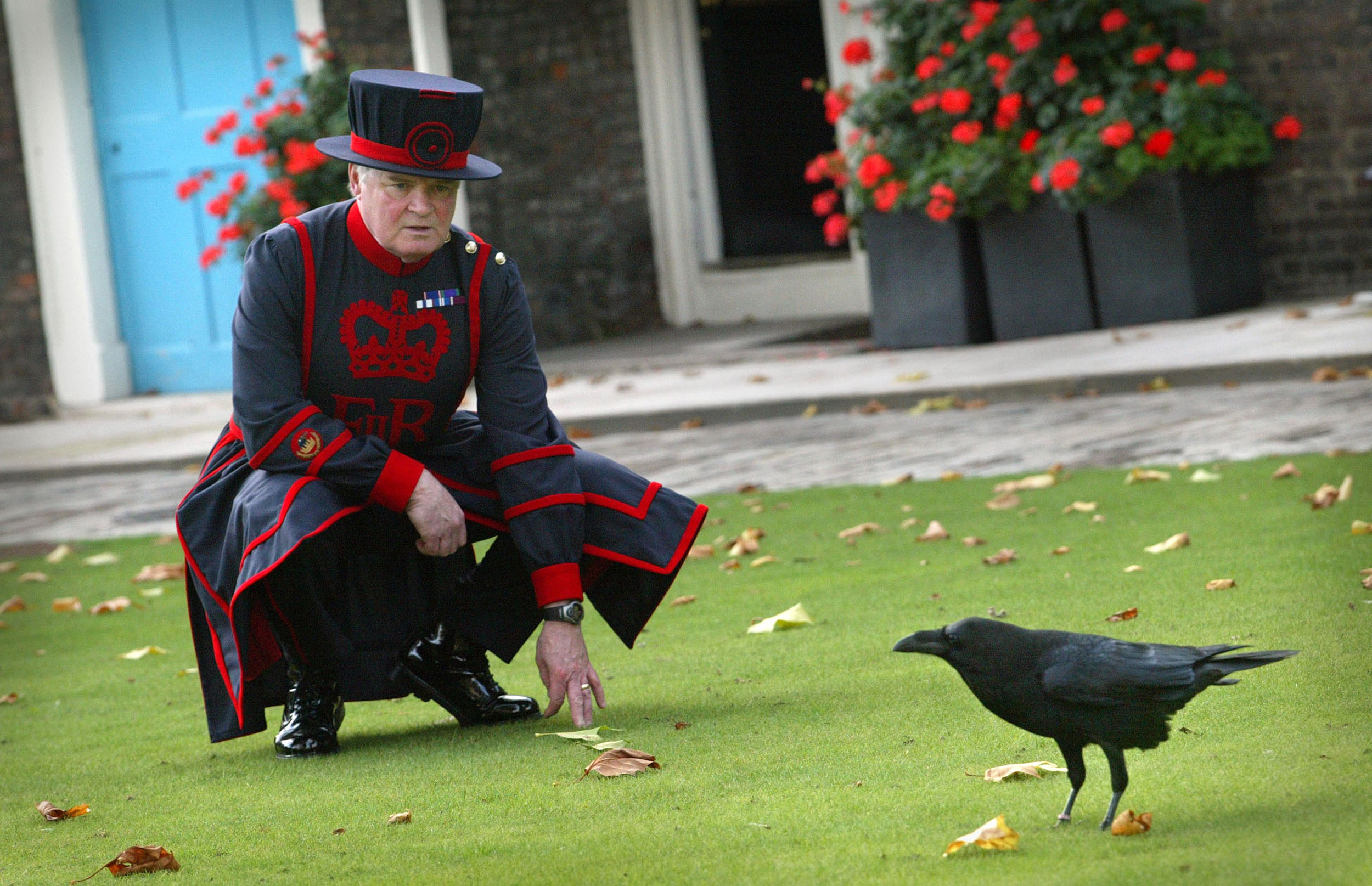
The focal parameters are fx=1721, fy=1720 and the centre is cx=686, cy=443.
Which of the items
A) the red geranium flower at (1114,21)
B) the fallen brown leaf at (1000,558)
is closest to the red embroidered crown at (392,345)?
the fallen brown leaf at (1000,558)

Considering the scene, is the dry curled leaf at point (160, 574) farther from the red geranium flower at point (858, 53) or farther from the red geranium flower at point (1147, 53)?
the red geranium flower at point (1147, 53)

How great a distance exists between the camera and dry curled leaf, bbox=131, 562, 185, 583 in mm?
5875

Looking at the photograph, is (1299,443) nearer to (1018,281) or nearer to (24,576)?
(1018,281)

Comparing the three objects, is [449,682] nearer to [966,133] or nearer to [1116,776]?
[1116,776]

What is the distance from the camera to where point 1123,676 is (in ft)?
7.20

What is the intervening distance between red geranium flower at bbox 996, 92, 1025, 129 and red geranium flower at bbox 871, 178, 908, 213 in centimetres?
62

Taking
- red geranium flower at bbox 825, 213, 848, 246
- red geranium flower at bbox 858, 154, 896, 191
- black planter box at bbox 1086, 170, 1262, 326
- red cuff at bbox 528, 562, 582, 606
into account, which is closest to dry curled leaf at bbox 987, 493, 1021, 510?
red cuff at bbox 528, 562, 582, 606

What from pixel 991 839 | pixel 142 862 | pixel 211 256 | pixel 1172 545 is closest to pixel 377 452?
pixel 142 862

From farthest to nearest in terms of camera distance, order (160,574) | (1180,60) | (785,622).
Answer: (1180,60), (160,574), (785,622)

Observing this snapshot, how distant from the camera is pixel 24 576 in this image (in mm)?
6168

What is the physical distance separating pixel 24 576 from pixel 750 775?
4188 mm

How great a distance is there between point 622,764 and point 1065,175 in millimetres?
6537

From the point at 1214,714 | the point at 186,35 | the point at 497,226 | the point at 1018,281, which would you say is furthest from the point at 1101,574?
the point at 186,35

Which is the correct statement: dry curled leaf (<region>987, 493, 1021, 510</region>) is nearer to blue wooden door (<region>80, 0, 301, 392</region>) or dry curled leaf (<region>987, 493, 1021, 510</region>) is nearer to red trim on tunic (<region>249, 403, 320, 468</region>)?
red trim on tunic (<region>249, 403, 320, 468</region>)
